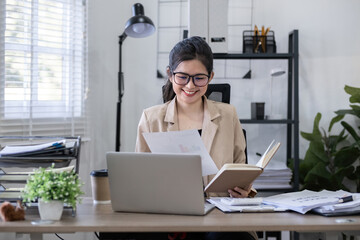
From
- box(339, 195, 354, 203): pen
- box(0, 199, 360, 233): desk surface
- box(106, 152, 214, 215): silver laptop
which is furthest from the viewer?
box(339, 195, 354, 203): pen

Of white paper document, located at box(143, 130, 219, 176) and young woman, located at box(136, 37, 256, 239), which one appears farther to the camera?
young woman, located at box(136, 37, 256, 239)

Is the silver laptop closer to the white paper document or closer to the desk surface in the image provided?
the desk surface

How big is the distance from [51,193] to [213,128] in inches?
30.9

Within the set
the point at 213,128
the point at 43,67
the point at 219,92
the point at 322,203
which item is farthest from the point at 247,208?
the point at 43,67

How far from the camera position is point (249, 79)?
10.6 feet

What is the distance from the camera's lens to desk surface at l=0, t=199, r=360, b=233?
1.21 metres

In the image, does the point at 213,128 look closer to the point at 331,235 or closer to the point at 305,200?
the point at 305,200

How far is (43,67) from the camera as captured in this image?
2789mm

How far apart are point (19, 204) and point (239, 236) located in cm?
67

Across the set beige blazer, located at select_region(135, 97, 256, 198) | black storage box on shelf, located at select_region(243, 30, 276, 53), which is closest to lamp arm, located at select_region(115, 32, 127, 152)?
black storage box on shelf, located at select_region(243, 30, 276, 53)

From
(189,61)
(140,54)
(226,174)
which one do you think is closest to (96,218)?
(226,174)

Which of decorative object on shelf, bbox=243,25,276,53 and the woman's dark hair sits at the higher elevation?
decorative object on shelf, bbox=243,25,276,53

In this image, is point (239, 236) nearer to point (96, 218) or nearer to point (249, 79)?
point (96, 218)

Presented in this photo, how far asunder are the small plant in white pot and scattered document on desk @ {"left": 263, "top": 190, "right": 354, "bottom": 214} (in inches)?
24.6
